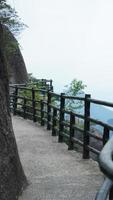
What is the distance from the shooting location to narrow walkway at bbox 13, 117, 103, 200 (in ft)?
25.8

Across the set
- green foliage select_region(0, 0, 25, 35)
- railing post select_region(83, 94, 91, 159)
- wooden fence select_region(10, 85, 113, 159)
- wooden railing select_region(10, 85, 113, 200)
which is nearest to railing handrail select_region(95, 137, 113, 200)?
wooden railing select_region(10, 85, 113, 200)

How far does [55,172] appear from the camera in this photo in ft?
31.2

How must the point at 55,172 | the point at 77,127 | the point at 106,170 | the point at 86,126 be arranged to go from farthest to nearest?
the point at 77,127 → the point at 86,126 → the point at 55,172 → the point at 106,170

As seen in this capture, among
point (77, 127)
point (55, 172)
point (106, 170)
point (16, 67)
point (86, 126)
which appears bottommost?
point (55, 172)

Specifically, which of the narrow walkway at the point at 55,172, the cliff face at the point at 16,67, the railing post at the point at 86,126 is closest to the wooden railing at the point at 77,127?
the railing post at the point at 86,126

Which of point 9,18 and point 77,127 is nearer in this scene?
point 77,127

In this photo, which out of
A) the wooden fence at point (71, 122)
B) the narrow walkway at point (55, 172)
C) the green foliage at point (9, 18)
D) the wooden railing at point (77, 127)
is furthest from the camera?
the green foliage at point (9, 18)

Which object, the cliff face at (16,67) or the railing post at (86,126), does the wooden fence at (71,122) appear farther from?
the cliff face at (16,67)

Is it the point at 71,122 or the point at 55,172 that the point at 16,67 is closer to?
the point at 71,122

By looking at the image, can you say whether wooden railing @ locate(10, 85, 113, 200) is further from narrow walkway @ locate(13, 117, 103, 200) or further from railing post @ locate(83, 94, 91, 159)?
narrow walkway @ locate(13, 117, 103, 200)

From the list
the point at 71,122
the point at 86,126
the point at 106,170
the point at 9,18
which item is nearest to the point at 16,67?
the point at 9,18

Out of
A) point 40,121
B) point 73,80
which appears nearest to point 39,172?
point 40,121

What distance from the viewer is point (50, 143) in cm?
1317

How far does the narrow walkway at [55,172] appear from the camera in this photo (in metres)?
7.88
